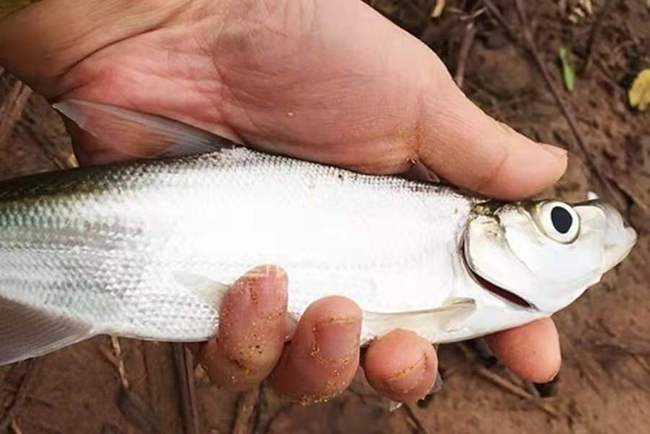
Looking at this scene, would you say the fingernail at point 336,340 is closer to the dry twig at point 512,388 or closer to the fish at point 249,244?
the fish at point 249,244

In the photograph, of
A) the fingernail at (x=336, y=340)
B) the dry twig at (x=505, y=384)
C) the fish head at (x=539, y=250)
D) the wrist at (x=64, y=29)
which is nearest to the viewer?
the fingernail at (x=336, y=340)

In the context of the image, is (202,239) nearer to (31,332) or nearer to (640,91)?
(31,332)

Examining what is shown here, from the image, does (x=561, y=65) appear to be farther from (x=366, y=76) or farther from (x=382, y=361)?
(x=382, y=361)

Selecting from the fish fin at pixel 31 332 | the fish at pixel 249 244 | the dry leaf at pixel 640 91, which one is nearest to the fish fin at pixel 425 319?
the fish at pixel 249 244

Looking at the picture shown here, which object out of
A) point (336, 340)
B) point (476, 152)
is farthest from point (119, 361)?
point (476, 152)

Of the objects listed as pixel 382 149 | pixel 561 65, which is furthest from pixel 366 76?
pixel 561 65
